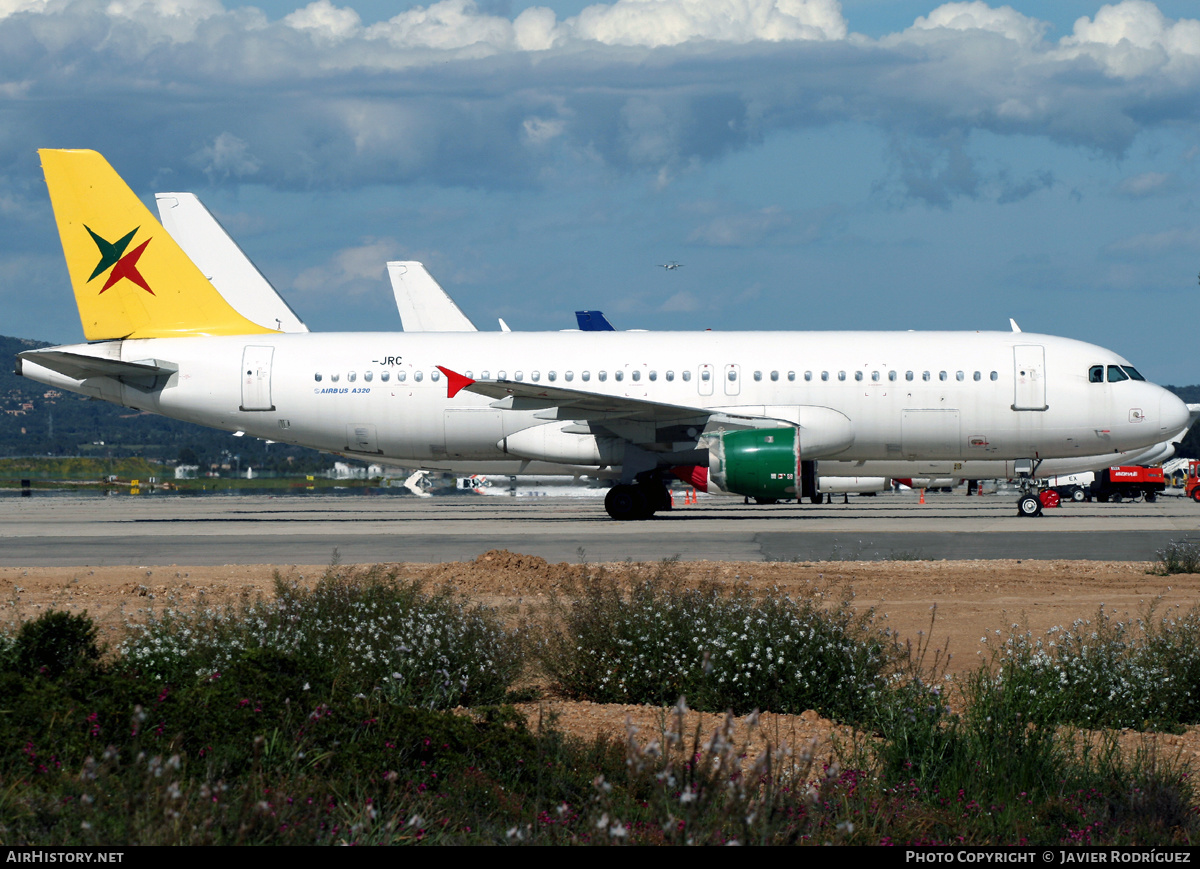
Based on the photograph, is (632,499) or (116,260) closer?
(632,499)

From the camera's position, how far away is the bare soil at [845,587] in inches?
417

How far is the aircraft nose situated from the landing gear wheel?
11.3 metres

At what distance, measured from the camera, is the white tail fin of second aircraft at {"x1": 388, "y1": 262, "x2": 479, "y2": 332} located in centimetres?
3906

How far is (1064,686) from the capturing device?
718cm

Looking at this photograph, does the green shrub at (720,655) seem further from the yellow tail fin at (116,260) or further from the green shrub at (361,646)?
the yellow tail fin at (116,260)

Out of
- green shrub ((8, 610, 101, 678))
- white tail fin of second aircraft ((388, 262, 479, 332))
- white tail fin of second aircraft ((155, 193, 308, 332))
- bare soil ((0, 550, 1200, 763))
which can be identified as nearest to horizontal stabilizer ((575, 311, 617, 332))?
white tail fin of second aircraft ((388, 262, 479, 332))

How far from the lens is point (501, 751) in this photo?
5.31m

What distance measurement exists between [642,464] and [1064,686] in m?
18.5

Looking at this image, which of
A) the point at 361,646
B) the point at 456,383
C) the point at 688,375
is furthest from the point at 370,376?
the point at 361,646

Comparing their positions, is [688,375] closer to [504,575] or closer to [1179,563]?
[1179,563]

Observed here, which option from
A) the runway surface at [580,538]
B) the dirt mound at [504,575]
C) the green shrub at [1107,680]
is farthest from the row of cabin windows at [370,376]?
the green shrub at [1107,680]

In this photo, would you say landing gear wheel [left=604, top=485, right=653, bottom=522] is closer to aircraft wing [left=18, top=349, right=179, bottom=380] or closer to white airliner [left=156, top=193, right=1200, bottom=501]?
white airliner [left=156, top=193, right=1200, bottom=501]

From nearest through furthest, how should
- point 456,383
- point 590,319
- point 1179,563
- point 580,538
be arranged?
1. point 1179,563
2. point 580,538
3. point 456,383
4. point 590,319

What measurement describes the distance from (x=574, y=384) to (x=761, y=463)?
4.92 metres
